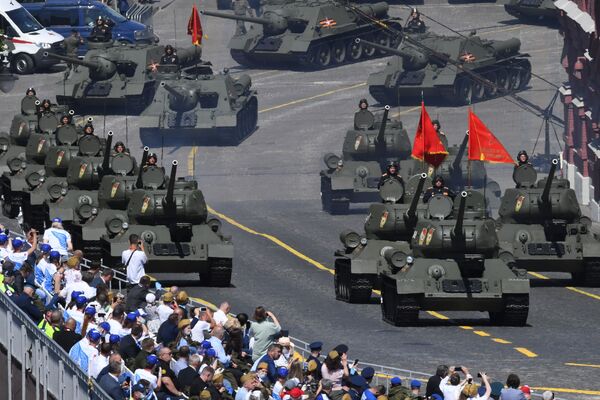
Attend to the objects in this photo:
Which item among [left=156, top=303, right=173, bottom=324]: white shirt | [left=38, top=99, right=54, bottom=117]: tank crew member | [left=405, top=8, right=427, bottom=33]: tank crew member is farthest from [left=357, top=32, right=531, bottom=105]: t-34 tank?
[left=156, top=303, right=173, bottom=324]: white shirt

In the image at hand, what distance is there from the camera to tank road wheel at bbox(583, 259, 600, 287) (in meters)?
52.9

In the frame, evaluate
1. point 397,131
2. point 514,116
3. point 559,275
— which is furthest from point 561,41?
point 559,275

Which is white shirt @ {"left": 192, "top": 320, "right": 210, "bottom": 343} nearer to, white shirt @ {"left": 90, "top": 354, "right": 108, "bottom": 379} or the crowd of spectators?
the crowd of spectators

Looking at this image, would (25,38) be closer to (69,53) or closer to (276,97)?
(69,53)

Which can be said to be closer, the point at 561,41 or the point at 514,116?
the point at 514,116

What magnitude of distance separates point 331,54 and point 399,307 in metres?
41.9

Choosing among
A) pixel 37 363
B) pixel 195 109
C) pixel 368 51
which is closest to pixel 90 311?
pixel 37 363

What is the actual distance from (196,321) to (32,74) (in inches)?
1887

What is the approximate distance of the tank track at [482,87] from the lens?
8225 cm

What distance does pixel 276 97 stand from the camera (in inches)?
3378

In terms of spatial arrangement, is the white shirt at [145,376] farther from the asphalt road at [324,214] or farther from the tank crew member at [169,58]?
the tank crew member at [169,58]

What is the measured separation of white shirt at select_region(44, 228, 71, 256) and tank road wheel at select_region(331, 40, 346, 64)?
4235 cm

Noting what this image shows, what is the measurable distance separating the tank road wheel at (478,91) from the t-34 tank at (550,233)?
29497 mm

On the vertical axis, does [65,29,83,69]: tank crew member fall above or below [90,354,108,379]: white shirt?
above
